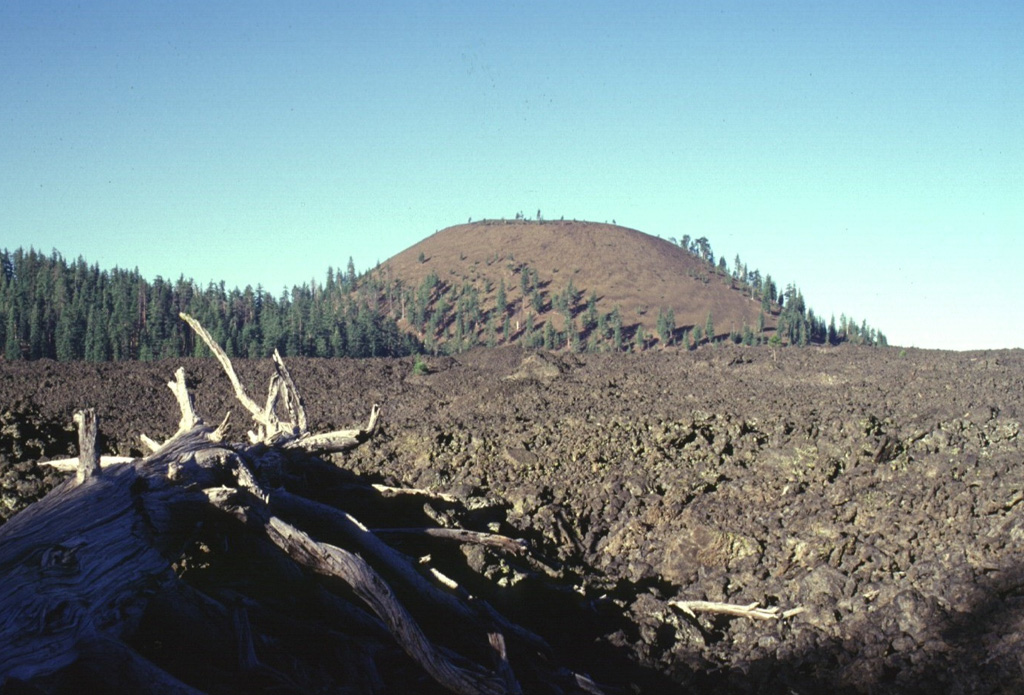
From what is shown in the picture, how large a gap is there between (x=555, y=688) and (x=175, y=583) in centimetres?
242

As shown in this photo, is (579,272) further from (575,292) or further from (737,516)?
(737,516)

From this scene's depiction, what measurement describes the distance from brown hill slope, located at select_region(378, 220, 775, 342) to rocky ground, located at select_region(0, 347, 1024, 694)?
5560 cm

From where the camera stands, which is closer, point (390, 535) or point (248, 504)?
point (248, 504)

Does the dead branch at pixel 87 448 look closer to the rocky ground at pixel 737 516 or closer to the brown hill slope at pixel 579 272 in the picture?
the rocky ground at pixel 737 516

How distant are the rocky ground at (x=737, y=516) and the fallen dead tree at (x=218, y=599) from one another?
1093mm

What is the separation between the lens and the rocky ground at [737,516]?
571 centimetres

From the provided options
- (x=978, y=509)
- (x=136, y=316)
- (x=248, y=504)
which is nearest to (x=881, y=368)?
(x=978, y=509)

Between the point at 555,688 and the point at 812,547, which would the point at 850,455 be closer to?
the point at 812,547

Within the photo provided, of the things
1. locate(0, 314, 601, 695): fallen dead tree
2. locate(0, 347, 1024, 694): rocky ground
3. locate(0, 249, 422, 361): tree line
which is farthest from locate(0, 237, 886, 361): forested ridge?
locate(0, 314, 601, 695): fallen dead tree

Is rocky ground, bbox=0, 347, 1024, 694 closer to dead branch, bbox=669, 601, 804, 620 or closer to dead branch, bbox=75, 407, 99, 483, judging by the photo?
dead branch, bbox=669, 601, 804, 620

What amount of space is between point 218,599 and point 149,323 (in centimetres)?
4711

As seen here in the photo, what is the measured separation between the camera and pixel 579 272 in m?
87.1

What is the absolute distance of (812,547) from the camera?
739 centimetres

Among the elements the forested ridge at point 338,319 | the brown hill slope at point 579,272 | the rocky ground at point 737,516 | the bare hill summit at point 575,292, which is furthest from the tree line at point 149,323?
the rocky ground at point 737,516
